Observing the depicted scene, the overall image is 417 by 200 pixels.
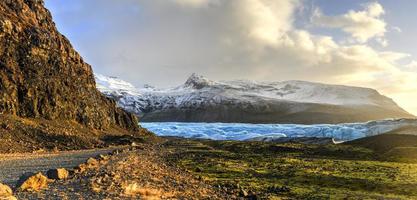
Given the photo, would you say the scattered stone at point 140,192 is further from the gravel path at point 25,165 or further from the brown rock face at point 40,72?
the brown rock face at point 40,72

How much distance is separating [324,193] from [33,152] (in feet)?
147

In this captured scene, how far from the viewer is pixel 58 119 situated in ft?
332

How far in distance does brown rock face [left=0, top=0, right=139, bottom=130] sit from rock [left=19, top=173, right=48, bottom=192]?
223 ft

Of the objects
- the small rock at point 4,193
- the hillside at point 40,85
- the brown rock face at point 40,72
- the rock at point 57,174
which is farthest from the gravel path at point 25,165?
the brown rock face at point 40,72

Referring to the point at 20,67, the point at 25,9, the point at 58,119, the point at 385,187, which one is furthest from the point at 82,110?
the point at 385,187

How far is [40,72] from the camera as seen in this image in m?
102

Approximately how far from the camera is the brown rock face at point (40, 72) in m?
93.4

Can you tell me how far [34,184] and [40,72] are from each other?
84437 millimetres

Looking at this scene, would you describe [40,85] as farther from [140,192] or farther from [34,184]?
[34,184]

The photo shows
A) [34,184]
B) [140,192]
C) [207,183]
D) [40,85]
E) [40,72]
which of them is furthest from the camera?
[40,72]

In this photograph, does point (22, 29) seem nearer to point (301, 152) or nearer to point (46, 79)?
point (46, 79)

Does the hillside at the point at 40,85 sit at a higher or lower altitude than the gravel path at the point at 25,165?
higher

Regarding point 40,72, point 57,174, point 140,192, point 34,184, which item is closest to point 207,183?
point 140,192

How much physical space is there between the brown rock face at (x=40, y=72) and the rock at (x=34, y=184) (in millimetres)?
68005
